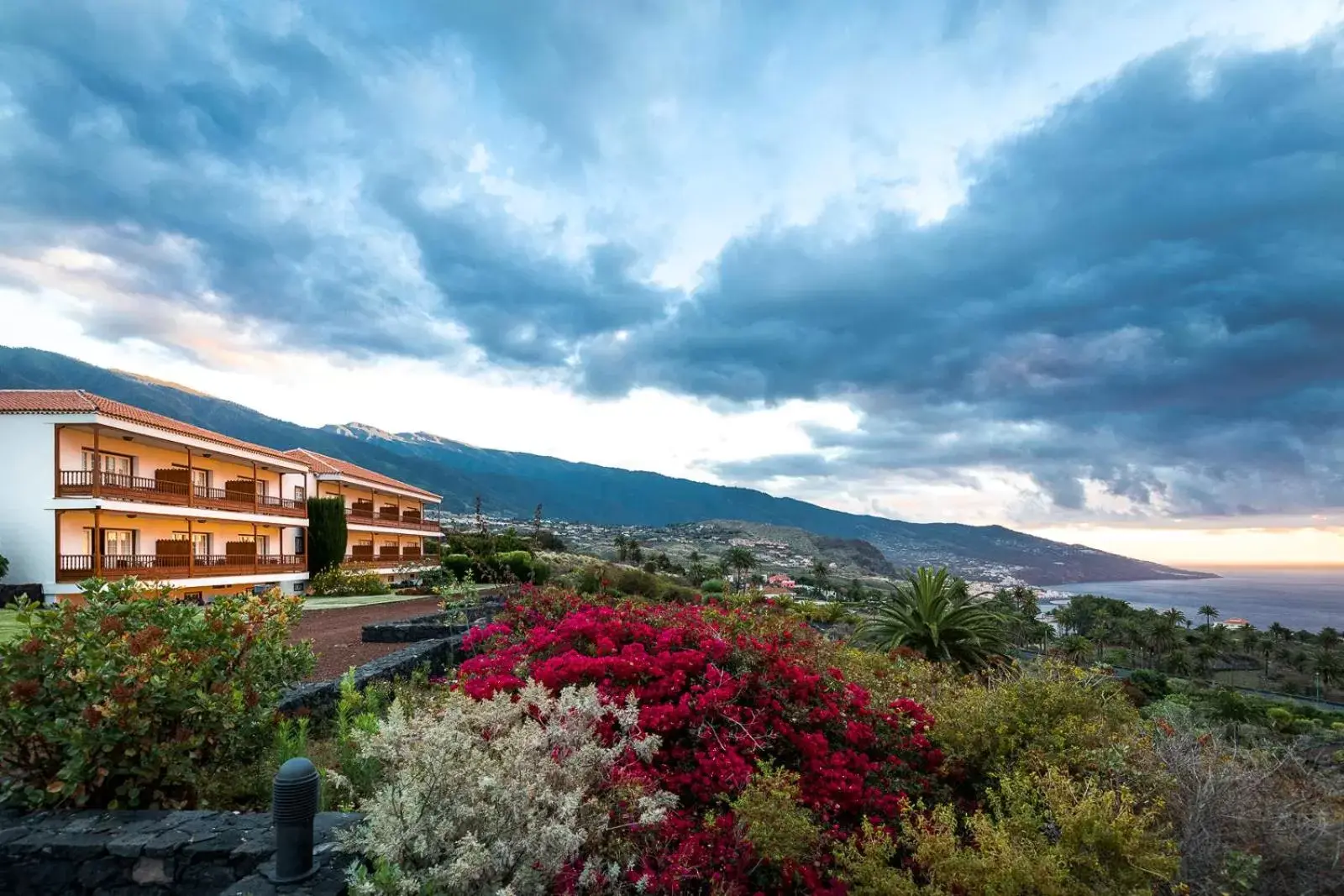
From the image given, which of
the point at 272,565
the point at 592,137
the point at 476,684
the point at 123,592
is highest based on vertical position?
the point at 592,137

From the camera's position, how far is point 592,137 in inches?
608

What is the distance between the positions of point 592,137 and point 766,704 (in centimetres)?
1418

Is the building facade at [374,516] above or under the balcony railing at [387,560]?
above

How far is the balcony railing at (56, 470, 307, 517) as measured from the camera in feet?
70.6

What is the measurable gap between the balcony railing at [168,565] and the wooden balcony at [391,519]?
273 inches

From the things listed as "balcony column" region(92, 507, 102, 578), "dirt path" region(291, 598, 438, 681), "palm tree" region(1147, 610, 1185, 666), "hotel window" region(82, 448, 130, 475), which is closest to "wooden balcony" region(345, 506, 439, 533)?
"hotel window" region(82, 448, 130, 475)

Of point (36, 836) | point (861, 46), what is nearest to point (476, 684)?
point (36, 836)

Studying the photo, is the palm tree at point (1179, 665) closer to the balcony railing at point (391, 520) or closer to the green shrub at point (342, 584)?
the balcony railing at point (391, 520)

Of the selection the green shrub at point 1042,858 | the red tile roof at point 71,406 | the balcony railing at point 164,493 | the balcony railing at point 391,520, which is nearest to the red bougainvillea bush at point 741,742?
the green shrub at point 1042,858

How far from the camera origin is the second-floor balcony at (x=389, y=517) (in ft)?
131

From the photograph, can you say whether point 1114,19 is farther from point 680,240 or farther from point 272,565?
point 272,565

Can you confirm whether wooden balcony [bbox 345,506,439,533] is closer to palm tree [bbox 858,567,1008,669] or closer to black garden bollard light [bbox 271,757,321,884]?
palm tree [bbox 858,567,1008,669]

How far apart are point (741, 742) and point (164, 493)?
27716mm

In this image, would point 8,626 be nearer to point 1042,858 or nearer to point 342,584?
point 342,584
